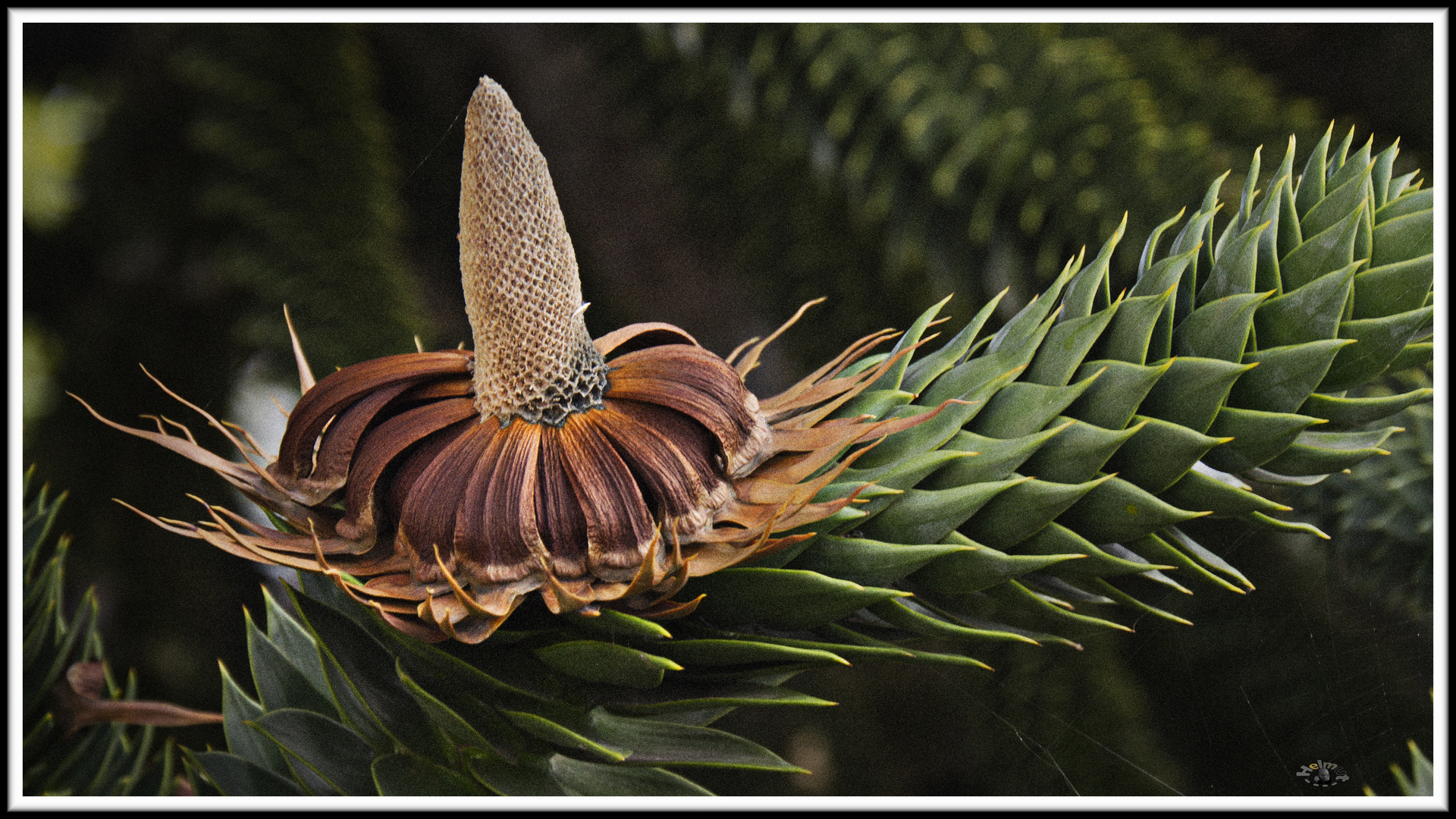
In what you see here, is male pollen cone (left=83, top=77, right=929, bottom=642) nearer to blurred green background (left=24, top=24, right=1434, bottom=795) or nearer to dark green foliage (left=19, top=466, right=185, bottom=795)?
blurred green background (left=24, top=24, right=1434, bottom=795)

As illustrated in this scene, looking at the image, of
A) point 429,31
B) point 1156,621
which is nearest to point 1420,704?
point 1156,621

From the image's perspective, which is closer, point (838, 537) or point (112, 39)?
point (838, 537)

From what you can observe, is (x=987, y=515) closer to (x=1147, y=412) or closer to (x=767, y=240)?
(x=1147, y=412)

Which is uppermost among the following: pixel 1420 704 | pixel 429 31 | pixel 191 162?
pixel 429 31

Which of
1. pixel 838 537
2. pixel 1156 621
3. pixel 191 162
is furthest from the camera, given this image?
pixel 191 162

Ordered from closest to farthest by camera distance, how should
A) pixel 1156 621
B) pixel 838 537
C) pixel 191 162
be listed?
pixel 838 537, pixel 1156 621, pixel 191 162

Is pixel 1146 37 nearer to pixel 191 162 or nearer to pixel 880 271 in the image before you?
pixel 880 271

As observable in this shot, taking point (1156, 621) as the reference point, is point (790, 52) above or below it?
above

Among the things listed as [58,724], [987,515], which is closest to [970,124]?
[987,515]
